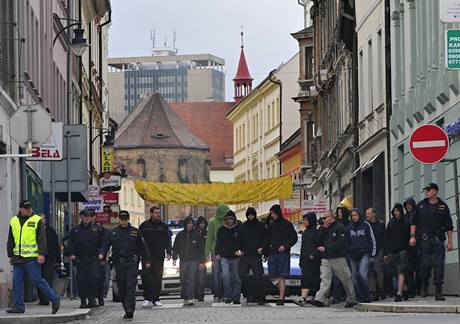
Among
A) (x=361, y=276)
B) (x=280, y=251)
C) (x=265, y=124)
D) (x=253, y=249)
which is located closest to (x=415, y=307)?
(x=361, y=276)

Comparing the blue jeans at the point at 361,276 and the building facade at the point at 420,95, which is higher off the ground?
the building facade at the point at 420,95

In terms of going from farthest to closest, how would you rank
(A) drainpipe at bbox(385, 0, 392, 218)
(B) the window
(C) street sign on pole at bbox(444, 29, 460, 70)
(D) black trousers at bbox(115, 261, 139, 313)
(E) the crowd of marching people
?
(B) the window < (A) drainpipe at bbox(385, 0, 392, 218) < (E) the crowd of marching people < (D) black trousers at bbox(115, 261, 139, 313) < (C) street sign on pole at bbox(444, 29, 460, 70)

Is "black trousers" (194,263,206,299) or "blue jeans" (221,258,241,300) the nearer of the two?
"blue jeans" (221,258,241,300)

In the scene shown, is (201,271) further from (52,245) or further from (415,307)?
(415,307)

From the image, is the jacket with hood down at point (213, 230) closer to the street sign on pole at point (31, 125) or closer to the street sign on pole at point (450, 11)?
the street sign on pole at point (31, 125)

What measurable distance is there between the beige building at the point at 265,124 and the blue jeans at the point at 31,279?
7121 cm

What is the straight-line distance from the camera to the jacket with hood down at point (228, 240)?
29.7 metres

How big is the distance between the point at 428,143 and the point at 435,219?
86.2 inches

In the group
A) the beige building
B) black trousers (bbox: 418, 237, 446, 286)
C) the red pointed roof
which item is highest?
the red pointed roof

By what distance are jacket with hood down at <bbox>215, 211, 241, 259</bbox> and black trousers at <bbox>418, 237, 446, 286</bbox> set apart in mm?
4032

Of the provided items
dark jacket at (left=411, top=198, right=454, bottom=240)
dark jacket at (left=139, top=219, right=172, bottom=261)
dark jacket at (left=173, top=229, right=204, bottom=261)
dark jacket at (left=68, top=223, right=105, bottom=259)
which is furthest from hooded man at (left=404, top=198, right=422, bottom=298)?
dark jacket at (left=68, top=223, right=105, bottom=259)

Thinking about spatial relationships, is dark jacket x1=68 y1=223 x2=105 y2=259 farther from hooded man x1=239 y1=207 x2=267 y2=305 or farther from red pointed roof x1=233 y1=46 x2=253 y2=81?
red pointed roof x1=233 y1=46 x2=253 y2=81

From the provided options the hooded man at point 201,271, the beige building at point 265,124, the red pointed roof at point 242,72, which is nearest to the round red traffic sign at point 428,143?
the hooded man at point 201,271

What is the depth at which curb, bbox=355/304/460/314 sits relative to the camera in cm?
2281
